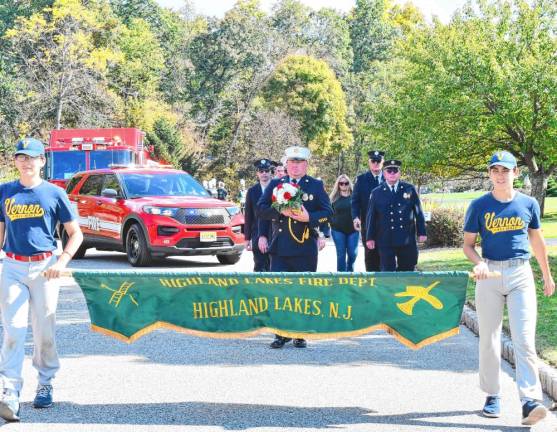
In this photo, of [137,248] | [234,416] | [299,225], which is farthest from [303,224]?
[137,248]

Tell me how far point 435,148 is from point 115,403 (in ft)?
60.7

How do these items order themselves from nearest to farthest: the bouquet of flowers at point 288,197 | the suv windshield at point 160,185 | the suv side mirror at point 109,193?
the bouquet of flowers at point 288,197 < the suv side mirror at point 109,193 < the suv windshield at point 160,185

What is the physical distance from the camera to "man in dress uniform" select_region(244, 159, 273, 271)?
10570 millimetres

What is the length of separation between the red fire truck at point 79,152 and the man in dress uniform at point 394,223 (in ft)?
53.4

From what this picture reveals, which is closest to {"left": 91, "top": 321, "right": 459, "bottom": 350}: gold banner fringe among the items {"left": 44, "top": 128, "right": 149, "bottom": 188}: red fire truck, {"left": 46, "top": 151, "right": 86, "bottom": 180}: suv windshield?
{"left": 44, "top": 128, "right": 149, "bottom": 188}: red fire truck

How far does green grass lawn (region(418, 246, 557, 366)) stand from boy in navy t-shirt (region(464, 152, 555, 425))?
5.33ft

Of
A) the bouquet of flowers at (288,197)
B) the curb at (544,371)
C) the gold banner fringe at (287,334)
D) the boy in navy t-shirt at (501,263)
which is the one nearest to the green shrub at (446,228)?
the curb at (544,371)

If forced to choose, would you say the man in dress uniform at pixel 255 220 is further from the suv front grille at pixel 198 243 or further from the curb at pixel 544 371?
the suv front grille at pixel 198 243

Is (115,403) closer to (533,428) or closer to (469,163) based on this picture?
(533,428)

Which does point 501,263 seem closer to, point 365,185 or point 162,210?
point 365,185

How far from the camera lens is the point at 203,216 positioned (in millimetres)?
16953

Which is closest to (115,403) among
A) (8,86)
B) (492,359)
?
(492,359)

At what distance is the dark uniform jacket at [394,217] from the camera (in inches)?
379

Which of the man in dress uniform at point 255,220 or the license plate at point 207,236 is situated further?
the license plate at point 207,236
